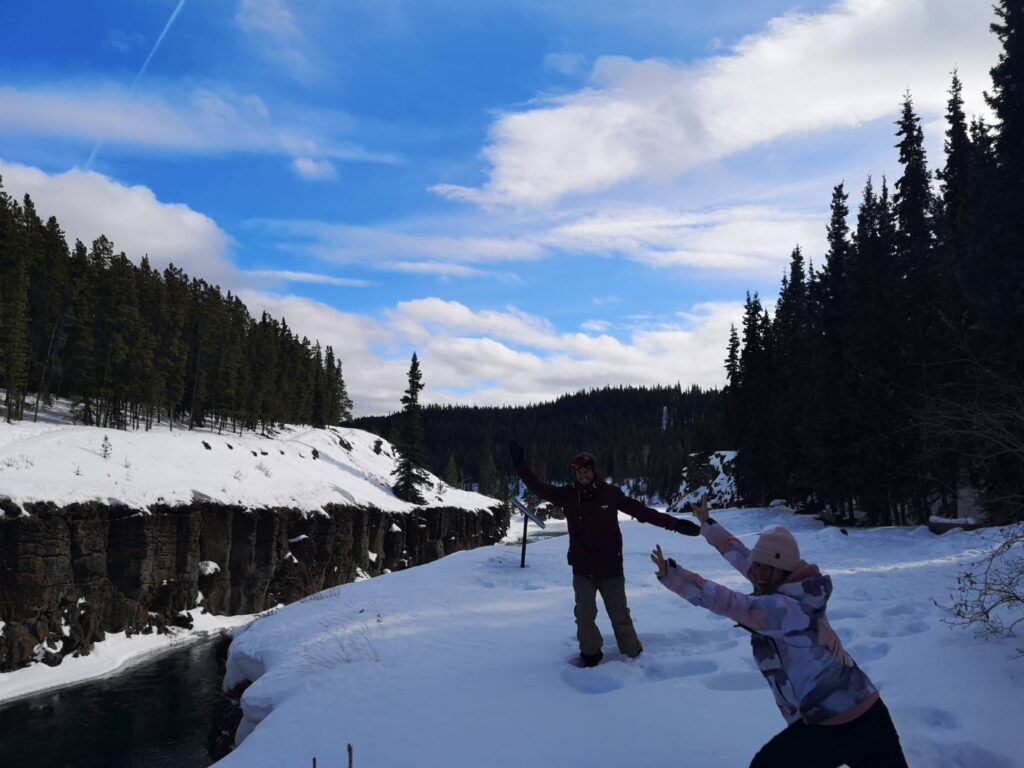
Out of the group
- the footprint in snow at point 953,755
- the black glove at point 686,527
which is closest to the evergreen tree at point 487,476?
the black glove at point 686,527

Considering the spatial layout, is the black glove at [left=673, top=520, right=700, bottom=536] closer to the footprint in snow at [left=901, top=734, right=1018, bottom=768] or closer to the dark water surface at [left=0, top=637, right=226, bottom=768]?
the footprint in snow at [left=901, top=734, right=1018, bottom=768]

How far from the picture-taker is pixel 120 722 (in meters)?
19.0

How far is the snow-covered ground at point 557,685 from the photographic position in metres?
4.94

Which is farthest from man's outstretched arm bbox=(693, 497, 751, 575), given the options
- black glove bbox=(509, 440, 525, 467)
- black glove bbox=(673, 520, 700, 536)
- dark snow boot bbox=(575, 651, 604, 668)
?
dark snow boot bbox=(575, 651, 604, 668)

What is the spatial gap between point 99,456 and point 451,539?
3360 centimetres

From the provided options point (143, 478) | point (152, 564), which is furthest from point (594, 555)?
point (143, 478)

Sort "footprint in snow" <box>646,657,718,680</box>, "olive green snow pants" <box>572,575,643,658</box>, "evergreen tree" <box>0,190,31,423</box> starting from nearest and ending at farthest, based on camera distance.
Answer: "footprint in snow" <box>646,657,718,680</box> < "olive green snow pants" <box>572,575,643,658</box> < "evergreen tree" <box>0,190,31,423</box>

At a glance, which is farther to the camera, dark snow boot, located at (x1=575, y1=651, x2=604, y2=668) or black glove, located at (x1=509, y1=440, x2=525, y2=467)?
black glove, located at (x1=509, y1=440, x2=525, y2=467)

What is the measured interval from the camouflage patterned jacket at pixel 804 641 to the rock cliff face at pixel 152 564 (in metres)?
29.3

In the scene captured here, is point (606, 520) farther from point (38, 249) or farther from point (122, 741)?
point (38, 249)

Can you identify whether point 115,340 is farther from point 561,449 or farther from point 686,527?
point 561,449

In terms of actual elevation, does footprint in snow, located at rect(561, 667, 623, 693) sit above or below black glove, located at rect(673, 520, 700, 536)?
below

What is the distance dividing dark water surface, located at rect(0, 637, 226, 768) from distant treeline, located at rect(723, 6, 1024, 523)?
19031 mm

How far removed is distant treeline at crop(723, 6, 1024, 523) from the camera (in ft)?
53.9
